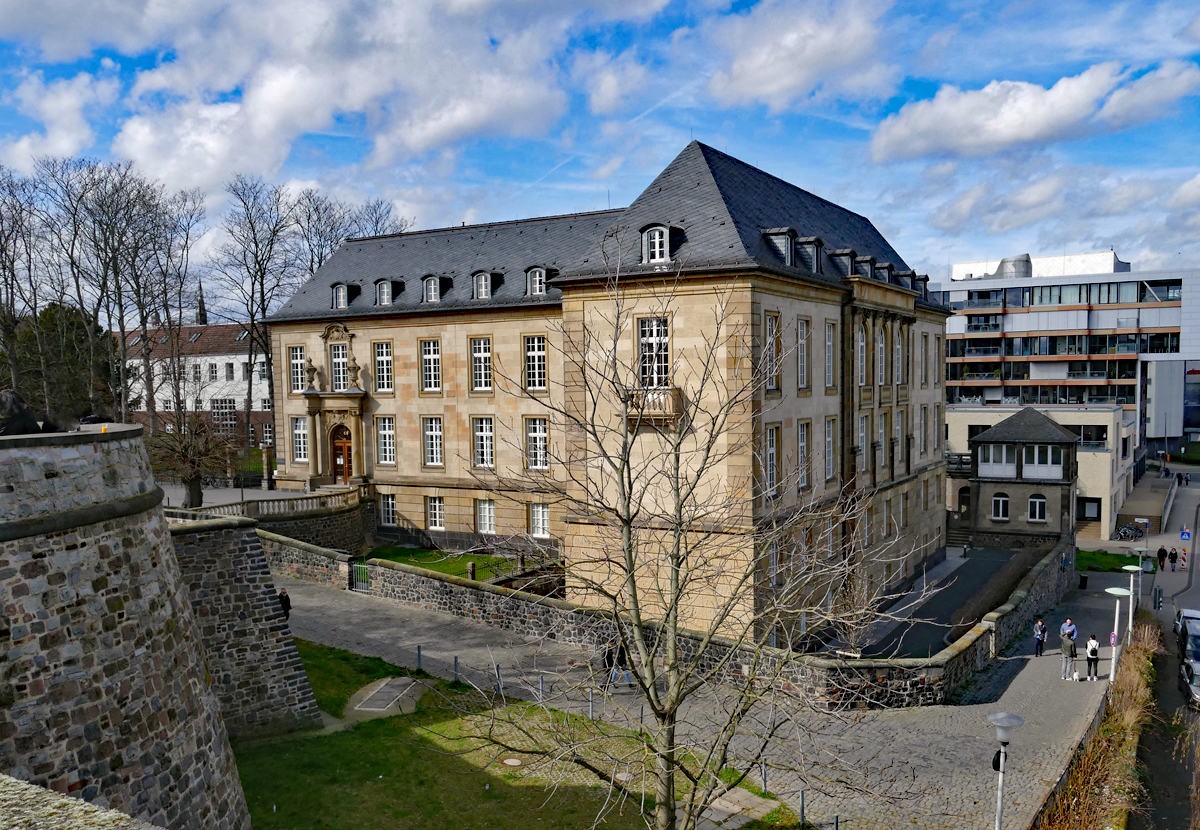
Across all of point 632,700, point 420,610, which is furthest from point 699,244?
point 420,610

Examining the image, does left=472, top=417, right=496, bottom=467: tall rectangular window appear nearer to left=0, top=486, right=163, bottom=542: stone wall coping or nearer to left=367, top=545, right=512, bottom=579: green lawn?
left=367, top=545, right=512, bottom=579: green lawn

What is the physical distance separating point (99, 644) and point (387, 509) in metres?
28.9

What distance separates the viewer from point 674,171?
28.0m

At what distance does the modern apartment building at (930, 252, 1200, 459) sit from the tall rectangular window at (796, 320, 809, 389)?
48.6 meters

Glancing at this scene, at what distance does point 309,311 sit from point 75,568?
31.2m

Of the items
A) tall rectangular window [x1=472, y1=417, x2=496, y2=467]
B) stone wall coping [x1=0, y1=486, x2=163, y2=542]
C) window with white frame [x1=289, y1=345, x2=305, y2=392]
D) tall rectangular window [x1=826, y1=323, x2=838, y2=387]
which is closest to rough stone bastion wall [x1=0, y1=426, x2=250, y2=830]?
stone wall coping [x1=0, y1=486, x2=163, y2=542]

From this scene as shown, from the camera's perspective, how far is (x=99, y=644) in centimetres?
1112

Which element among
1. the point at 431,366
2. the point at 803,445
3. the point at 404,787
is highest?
the point at 431,366

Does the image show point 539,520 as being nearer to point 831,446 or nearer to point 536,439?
point 536,439

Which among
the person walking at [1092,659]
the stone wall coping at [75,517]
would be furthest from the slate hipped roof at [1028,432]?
the stone wall coping at [75,517]

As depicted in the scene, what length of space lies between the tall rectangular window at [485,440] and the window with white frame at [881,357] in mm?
15606

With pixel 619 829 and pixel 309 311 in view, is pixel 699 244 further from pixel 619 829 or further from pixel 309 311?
pixel 309 311

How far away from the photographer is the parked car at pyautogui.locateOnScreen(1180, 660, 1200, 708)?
24.0 metres

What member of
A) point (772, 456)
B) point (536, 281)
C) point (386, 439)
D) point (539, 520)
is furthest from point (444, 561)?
point (772, 456)
